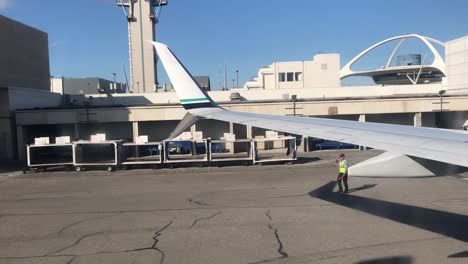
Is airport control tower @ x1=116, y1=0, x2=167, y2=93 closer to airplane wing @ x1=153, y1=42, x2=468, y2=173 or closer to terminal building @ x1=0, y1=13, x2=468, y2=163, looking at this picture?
terminal building @ x1=0, y1=13, x2=468, y2=163

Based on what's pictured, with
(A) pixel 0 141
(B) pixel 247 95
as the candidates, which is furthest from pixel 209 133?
(A) pixel 0 141

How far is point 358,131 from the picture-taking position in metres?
7.63

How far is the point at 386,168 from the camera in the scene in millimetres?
7328

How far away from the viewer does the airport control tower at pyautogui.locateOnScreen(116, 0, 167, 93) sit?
55875mm

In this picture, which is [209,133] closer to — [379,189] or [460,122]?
[460,122]

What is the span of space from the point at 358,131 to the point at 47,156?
3170cm

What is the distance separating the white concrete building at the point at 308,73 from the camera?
7038 cm

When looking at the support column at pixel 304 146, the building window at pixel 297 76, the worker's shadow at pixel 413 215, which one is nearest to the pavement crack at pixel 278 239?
the worker's shadow at pixel 413 215

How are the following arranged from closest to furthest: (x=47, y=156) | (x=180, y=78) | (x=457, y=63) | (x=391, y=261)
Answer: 1. (x=391, y=261)
2. (x=180, y=78)
3. (x=47, y=156)
4. (x=457, y=63)

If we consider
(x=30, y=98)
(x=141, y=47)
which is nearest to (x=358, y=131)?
(x=30, y=98)

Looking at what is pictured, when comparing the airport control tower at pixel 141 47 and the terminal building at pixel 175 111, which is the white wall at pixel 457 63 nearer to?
the terminal building at pixel 175 111

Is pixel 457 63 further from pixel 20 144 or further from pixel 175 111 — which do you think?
pixel 20 144

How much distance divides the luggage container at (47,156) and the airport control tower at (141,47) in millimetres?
20559

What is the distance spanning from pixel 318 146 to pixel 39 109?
27017 millimetres
